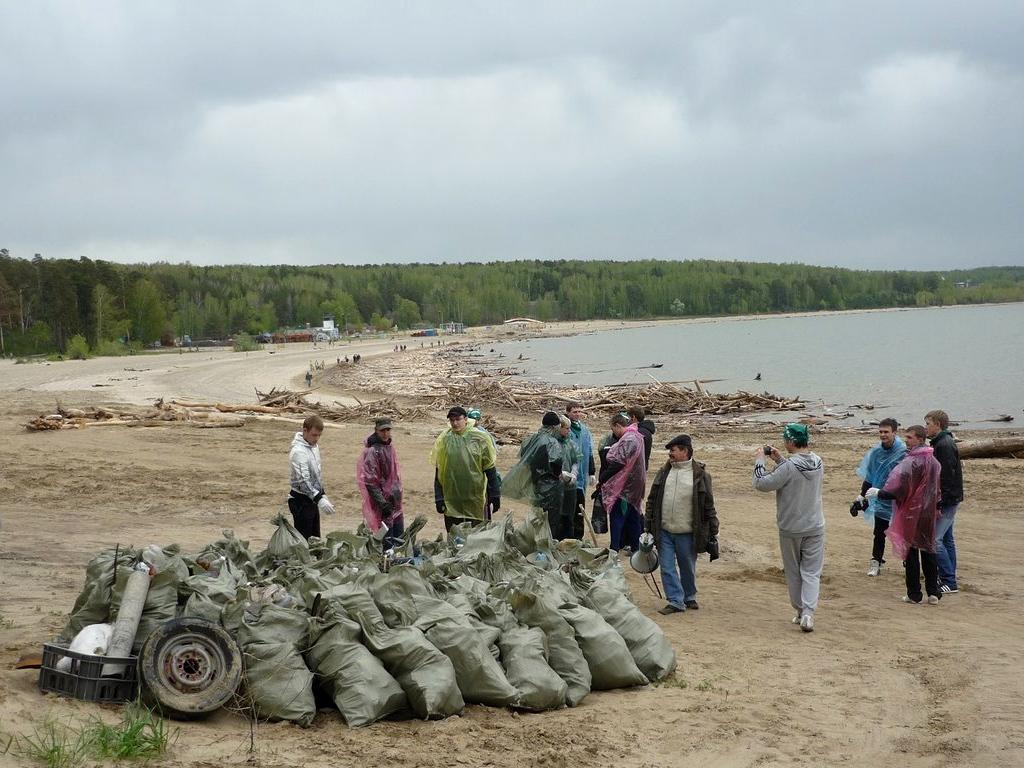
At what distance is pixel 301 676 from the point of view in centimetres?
535

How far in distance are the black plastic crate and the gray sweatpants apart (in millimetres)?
4975

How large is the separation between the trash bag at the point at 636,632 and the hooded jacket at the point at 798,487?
5.52ft

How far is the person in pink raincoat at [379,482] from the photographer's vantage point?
8.74 meters

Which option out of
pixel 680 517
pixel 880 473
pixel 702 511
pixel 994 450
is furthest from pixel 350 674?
pixel 994 450

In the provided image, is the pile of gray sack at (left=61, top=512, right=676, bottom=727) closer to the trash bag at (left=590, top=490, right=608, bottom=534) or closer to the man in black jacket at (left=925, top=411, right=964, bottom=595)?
the trash bag at (left=590, top=490, right=608, bottom=534)

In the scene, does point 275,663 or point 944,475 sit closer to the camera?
point 275,663

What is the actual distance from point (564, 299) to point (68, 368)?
12979cm

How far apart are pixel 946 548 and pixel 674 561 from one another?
286 cm

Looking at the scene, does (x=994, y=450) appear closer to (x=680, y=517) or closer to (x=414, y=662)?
(x=680, y=517)

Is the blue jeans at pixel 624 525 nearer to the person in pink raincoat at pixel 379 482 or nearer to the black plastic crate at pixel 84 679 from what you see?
the person in pink raincoat at pixel 379 482

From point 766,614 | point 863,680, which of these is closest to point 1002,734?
point 863,680

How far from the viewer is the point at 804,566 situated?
25.6 feet

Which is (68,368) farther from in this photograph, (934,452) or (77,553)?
(934,452)

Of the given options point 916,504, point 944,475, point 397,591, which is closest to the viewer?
point 397,591
